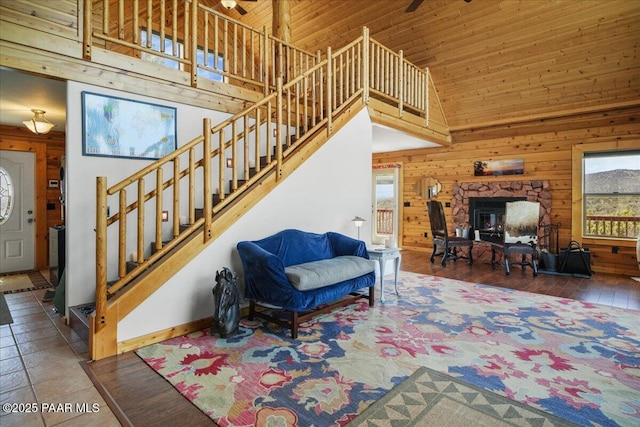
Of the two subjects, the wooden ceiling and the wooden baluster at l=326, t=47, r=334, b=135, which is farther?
the wooden ceiling

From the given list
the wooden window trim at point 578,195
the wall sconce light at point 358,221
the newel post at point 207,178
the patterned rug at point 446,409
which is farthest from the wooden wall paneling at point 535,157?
the newel post at point 207,178

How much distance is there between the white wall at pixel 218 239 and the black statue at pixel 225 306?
263mm

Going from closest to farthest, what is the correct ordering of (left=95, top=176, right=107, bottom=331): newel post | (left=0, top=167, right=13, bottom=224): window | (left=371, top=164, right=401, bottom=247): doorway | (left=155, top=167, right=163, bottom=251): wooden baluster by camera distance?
1. (left=95, top=176, right=107, bottom=331): newel post
2. (left=155, top=167, right=163, bottom=251): wooden baluster
3. (left=0, top=167, right=13, bottom=224): window
4. (left=371, top=164, right=401, bottom=247): doorway

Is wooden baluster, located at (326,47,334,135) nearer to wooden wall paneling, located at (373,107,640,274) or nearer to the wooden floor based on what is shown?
the wooden floor

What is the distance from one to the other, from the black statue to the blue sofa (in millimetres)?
253

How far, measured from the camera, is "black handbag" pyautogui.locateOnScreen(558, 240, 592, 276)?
18.1ft

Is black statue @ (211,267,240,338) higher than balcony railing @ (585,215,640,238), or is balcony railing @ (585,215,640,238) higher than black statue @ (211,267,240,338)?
balcony railing @ (585,215,640,238)

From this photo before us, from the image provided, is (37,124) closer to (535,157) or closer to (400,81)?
(400,81)

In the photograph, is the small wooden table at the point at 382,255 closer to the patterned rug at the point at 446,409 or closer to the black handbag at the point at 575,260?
the patterned rug at the point at 446,409

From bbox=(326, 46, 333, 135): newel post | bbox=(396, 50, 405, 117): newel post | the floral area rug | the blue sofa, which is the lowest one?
the floral area rug

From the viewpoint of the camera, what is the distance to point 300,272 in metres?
3.06

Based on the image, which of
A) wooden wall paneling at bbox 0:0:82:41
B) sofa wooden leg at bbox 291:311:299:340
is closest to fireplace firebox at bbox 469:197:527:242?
sofa wooden leg at bbox 291:311:299:340

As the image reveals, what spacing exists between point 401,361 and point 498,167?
575 centimetres

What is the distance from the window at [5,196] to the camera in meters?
5.45
